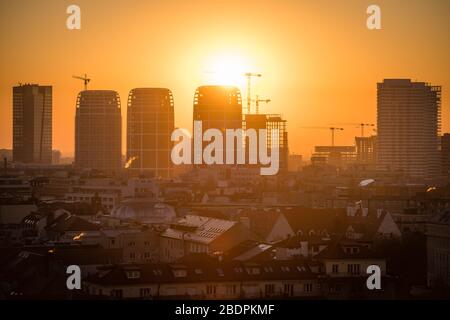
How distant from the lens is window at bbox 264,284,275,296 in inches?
561

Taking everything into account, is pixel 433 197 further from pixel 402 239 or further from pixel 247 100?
pixel 247 100

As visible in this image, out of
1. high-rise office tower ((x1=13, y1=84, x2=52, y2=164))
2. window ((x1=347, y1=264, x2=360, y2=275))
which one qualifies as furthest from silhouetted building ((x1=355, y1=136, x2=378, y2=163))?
window ((x1=347, y1=264, x2=360, y2=275))

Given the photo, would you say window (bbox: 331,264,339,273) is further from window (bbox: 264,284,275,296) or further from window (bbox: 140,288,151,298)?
window (bbox: 140,288,151,298)

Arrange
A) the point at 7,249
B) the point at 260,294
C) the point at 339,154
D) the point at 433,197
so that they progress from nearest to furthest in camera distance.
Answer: the point at 260,294, the point at 7,249, the point at 433,197, the point at 339,154

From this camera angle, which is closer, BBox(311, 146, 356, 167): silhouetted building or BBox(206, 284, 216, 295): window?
BBox(206, 284, 216, 295): window

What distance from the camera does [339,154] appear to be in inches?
2840

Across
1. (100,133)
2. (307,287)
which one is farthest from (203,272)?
(100,133)

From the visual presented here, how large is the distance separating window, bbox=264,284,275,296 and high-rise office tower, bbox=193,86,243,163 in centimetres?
3711

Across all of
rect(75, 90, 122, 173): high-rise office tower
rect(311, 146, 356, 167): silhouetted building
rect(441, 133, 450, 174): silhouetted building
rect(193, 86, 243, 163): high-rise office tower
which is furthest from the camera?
rect(311, 146, 356, 167): silhouetted building

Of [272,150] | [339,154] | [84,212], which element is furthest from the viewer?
[339,154]

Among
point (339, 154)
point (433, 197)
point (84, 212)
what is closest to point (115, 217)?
point (84, 212)

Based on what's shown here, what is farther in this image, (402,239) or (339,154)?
(339,154)

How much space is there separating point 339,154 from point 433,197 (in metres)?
38.7

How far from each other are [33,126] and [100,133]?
714cm
